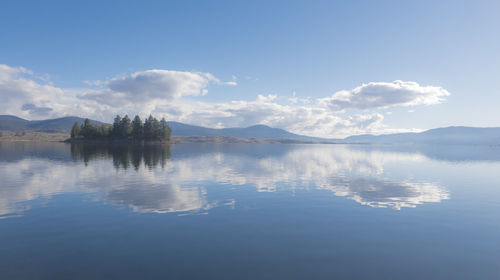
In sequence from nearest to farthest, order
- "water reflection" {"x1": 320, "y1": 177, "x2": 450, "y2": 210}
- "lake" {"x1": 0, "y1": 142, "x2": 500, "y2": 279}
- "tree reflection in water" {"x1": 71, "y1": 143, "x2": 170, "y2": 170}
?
"lake" {"x1": 0, "y1": 142, "x2": 500, "y2": 279}
"water reflection" {"x1": 320, "y1": 177, "x2": 450, "y2": 210}
"tree reflection in water" {"x1": 71, "y1": 143, "x2": 170, "y2": 170}

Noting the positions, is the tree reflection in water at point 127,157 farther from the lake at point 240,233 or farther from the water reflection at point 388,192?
the water reflection at point 388,192

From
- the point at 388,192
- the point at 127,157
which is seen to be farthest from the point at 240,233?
the point at 127,157

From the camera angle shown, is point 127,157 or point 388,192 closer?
point 388,192

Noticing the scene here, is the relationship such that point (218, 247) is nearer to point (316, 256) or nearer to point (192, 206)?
point (316, 256)

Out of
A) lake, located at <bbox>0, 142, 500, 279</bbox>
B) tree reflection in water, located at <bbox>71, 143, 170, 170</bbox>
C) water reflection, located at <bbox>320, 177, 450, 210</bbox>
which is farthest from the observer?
tree reflection in water, located at <bbox>71, 143, 170, 170</bbox>

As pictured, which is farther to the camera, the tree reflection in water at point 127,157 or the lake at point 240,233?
the tree reflection in water at point 127,157

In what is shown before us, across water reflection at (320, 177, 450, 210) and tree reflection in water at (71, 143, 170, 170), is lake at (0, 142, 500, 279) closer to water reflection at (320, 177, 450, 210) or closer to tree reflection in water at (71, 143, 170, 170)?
water reflection at (320, 177, 450, 210)

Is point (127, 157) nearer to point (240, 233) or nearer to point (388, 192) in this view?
point (240, 233)

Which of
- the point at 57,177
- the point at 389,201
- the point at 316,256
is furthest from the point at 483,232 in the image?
the point at 57,177

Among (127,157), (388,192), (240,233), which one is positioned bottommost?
(388,192)

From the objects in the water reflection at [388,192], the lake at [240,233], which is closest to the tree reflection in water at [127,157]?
the lake at [240,233]

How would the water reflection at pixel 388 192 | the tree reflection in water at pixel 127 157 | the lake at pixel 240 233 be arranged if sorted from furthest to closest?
the tree reflection in water at pixel 127 157
the water reflection at pixel 388 192
the lake at pixel 240 233

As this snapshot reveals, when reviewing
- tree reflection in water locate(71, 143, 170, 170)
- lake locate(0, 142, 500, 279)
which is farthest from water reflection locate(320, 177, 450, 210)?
tree reflection in water locate(71, 143, 170, 170)

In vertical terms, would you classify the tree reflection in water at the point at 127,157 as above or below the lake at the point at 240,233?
above
